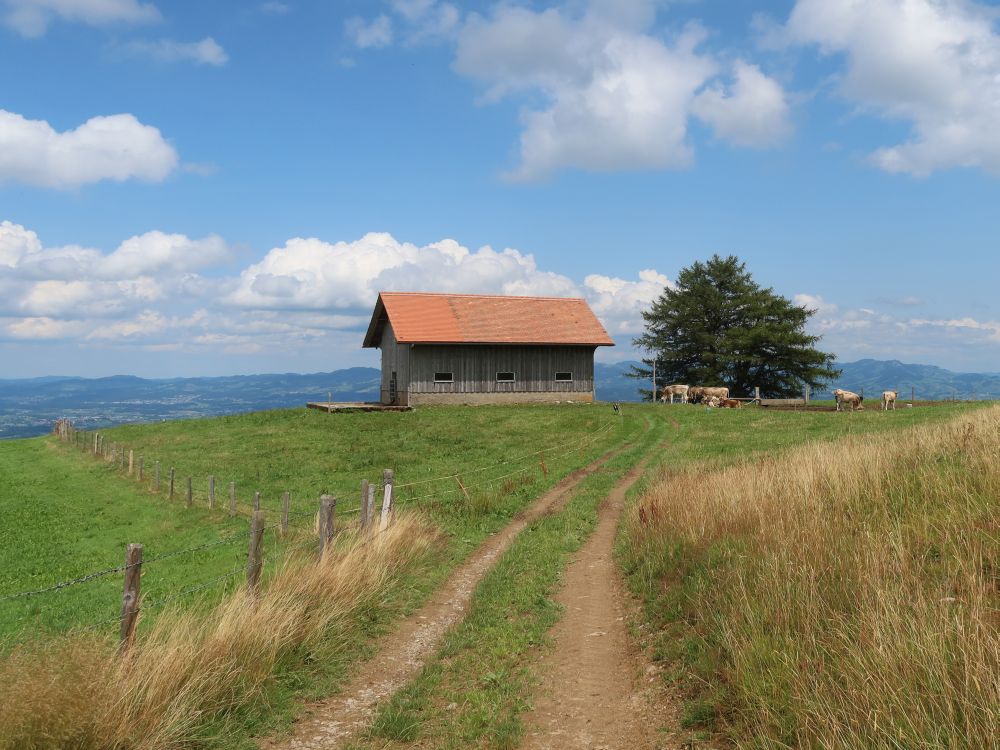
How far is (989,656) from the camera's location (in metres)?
4.40

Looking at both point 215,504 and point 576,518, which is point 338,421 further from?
point 576,518

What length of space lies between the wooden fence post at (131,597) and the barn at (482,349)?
112ft

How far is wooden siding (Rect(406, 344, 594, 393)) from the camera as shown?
140 ft

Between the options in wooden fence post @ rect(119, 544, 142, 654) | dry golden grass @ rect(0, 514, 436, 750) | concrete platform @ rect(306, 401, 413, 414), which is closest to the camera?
dry golden grass @ rect(0, 514, 436, 750)

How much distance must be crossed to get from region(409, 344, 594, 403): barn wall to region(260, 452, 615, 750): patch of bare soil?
29.7m

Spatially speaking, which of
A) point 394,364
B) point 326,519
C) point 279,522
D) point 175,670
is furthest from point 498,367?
point 175,670

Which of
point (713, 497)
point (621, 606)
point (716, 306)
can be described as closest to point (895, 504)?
point (713, 497)

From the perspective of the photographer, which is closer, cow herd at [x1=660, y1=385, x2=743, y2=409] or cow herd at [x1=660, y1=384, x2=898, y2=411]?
cow herd at [x1=660, y1=384, x2=898, y2=411]

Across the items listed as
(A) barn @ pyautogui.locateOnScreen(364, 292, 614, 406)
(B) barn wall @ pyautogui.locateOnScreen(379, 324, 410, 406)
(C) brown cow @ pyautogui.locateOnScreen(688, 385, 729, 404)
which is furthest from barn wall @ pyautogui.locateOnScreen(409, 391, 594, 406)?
(C) brown cow @ pyautogui.locateOnScreen(688, 385, 729, 404)

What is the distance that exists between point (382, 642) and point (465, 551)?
14.7 feet

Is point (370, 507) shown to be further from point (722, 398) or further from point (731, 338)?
point (731, 338)

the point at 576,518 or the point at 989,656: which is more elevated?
the point at 989,656

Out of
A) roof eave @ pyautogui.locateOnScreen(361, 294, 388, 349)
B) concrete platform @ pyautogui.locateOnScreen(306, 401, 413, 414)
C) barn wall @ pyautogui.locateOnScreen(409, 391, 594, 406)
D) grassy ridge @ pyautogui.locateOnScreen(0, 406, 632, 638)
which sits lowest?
grassy ridge @ pyautogui.locateOnScreen(0, 406, 632, 638)

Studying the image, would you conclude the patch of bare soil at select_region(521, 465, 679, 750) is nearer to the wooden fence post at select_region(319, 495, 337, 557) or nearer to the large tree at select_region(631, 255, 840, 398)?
the wooden fence post at select_region(319, 495, 337, 557)
